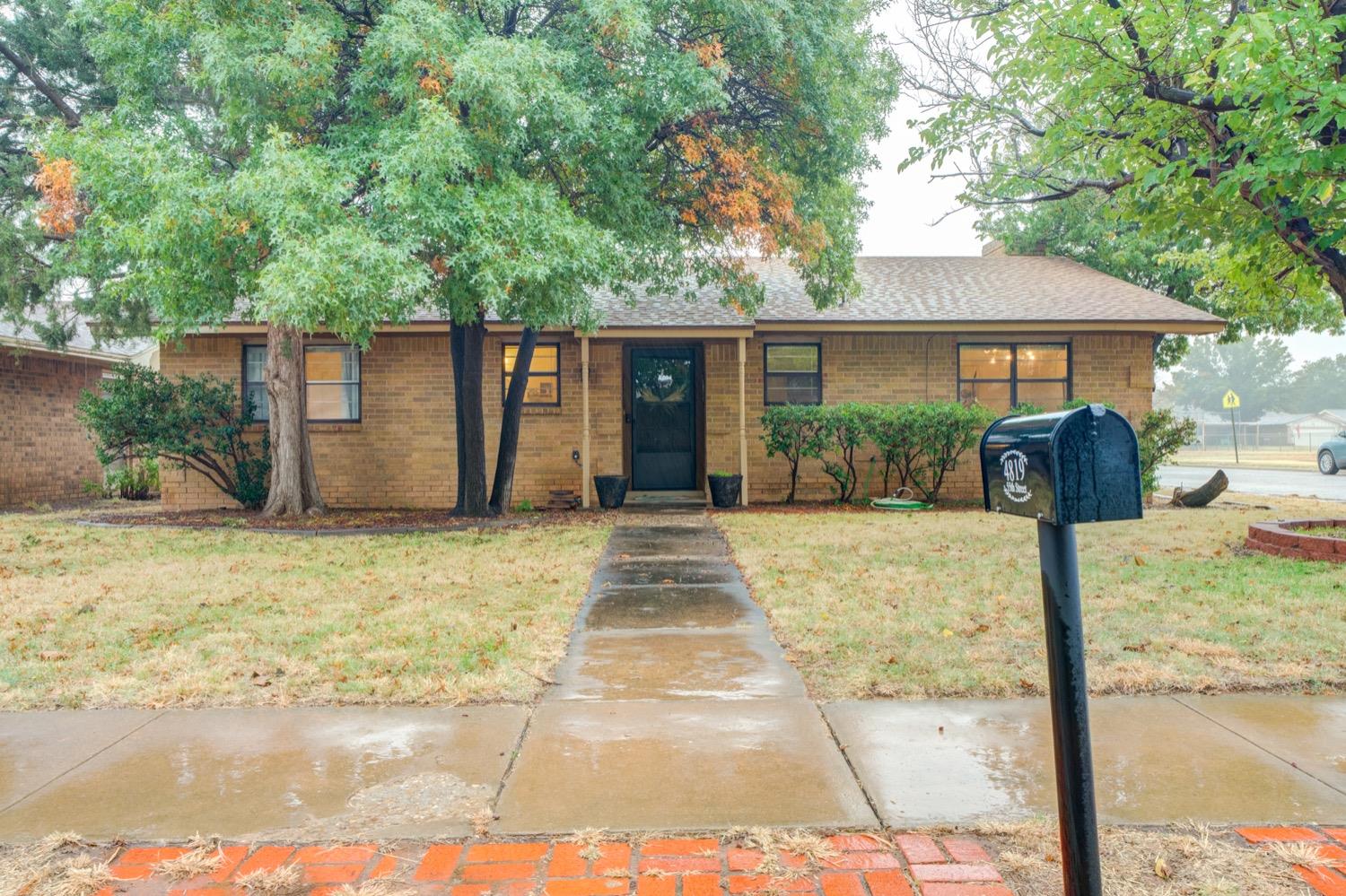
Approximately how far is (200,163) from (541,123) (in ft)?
11.1

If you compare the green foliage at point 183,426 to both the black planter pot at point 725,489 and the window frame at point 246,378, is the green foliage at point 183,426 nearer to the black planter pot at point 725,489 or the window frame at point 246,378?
the window frame at point 246,378

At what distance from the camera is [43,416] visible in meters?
16.9

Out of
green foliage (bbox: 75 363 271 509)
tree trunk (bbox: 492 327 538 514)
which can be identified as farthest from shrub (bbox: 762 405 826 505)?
green foliage (bbox: 75 363 271 509)

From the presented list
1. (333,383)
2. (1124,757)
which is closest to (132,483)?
(333,383)

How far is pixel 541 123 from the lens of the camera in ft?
29.0

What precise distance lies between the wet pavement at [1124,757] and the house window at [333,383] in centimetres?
1196

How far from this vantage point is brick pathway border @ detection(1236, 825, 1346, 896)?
7.97ft

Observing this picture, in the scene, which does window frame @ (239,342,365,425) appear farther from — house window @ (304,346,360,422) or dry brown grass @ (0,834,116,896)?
dry brown grass @ (0,834,116,896)

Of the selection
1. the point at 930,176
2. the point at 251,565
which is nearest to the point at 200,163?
the point at 251,565

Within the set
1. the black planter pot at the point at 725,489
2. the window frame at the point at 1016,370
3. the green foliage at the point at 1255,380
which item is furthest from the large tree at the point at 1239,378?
the black planter pot at the point at 725,489

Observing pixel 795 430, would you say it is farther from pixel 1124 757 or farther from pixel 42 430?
pixel 42 430

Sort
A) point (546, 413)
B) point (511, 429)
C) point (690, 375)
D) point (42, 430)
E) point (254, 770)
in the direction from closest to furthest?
point (254, 770)
point (511, 429)
point (546, 413)
point (690, 375)
point (42, 430)

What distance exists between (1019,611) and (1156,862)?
356 centimetres

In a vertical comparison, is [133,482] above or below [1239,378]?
below
